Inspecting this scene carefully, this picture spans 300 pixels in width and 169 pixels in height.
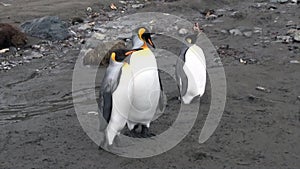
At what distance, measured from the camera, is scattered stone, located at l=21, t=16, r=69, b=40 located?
9602 millimetres

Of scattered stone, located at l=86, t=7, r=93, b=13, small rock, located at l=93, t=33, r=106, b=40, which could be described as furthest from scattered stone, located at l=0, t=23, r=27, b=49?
scattered stone, located at l=86, t=7, r=93, b=13

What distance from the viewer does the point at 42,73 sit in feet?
25.1

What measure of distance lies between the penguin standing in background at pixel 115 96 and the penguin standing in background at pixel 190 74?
141 centimetres

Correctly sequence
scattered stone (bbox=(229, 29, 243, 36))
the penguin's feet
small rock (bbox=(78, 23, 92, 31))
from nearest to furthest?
the penguin's feet → scattered stone (bbox=(229, 29, 243, 36)) → small rock (bbox=(78, 23, 92, 31))

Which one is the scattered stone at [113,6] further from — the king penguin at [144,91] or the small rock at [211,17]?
the king penguin at [144,91]

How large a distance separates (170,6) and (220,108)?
6.65 meters

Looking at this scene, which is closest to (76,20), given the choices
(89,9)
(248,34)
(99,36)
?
(89,9)

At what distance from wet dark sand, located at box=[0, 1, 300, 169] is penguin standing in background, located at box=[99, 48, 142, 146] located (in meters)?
0.26

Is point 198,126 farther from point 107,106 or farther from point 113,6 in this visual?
point 113,6

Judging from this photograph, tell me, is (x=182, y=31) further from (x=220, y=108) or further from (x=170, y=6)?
(x=220, y=108)

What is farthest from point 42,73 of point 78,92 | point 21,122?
point 21,122

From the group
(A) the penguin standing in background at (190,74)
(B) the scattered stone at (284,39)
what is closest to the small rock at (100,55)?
(A) the penguin standing in background at (190,74)

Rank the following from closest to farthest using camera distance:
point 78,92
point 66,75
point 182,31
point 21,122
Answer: point 21,122
point 78,92
point 66,75
point 182,31

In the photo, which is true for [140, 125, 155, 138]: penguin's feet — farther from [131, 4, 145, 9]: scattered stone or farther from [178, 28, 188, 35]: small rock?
[131, 4, 145, 9]: scattered stone
